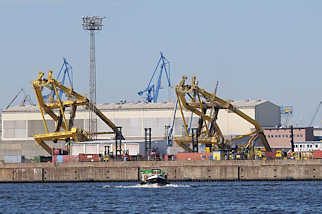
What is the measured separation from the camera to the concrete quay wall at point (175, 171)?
14588 cm

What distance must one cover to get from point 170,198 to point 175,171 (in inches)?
1674

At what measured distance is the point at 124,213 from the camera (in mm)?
92000

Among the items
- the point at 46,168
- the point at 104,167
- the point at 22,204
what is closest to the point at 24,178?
the point at 46,168

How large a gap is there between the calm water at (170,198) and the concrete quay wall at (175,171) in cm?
655

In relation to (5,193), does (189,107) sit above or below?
above

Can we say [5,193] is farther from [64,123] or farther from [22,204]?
[64,123]

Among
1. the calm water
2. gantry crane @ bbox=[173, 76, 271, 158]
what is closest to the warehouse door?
gantry crane @ bbox=[173, 76, 271, 158]

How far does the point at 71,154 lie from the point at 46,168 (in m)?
18.1

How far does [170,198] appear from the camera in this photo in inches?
4272

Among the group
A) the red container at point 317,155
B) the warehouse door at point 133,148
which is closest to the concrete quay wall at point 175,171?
the red container at point 317,155

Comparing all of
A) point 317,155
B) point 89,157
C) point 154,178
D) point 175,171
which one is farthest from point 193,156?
point 154,178

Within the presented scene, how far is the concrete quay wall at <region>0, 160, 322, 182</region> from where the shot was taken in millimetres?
145875

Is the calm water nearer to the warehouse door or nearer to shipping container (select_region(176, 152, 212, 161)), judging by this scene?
shipping container (select_region(176, 152, 212, 161))

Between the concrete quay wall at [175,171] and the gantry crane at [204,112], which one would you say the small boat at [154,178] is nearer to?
the concrete quay wall at [175,171]
